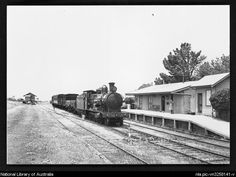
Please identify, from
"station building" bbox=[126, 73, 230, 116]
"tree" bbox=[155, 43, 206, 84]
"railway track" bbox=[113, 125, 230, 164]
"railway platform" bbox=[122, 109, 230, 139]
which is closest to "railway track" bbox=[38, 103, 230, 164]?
"railway track" bbox=[113, 125, 230, 164]

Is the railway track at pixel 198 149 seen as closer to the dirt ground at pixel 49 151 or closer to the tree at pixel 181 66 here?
the dirt ground at pixel 49 151

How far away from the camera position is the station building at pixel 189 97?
20391 mm

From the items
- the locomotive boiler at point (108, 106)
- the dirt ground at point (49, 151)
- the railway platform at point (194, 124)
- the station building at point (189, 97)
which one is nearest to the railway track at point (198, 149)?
the railway platform at point (194, 124)

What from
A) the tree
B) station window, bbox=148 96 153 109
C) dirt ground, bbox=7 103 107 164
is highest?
the tree

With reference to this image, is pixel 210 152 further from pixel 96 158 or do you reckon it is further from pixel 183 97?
pixel 183 97

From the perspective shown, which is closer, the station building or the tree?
the station building

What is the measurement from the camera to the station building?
66.9 ft

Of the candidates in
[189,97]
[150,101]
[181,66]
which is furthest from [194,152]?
[150,101]

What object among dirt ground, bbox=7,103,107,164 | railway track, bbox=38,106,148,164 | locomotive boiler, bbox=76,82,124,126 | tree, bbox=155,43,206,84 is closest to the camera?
dirt ground, bbox=7,103,107,164

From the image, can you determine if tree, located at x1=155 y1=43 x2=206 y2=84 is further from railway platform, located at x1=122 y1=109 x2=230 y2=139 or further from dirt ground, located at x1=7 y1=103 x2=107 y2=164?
dirt ground, located at x1=7 y1=103 x2=107 y2=164

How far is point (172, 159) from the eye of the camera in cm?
931

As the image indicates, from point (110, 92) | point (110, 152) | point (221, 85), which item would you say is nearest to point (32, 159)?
point (110, 152)

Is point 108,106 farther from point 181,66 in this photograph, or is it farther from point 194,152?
point 181,66

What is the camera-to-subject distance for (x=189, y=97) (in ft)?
81.6
